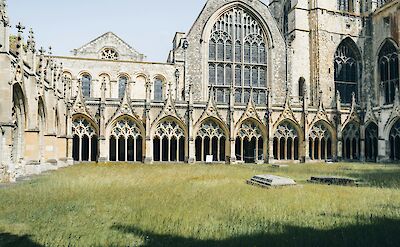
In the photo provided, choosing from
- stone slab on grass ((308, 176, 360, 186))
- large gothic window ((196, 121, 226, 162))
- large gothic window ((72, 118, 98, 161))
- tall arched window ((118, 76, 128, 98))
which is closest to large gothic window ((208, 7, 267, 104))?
large gothic window ((196, 121, 226, 162))

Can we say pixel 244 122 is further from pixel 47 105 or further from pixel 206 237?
pixel 206 237

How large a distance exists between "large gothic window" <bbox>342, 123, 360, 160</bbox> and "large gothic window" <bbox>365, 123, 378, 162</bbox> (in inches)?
40.6

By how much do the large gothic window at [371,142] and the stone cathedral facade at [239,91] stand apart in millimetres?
98

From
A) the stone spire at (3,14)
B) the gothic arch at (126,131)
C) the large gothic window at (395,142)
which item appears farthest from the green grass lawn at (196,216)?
the large gothic window at (395,142)

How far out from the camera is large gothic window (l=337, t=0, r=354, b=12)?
40812 millimetres

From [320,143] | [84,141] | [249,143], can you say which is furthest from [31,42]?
[320,143]

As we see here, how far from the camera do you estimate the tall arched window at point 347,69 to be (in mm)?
39719

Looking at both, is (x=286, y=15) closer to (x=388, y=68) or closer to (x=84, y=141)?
(x=388, y=68)

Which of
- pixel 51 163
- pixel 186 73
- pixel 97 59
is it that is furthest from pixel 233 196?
pixel 97 59

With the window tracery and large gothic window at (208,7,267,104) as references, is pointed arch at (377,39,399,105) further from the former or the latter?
the window tracery

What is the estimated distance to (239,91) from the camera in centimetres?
3666

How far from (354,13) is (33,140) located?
1467 inches

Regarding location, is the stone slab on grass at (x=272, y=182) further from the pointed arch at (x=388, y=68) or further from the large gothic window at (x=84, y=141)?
the pointed arch at (x=388, y=68)

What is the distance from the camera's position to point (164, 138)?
3008 cm
